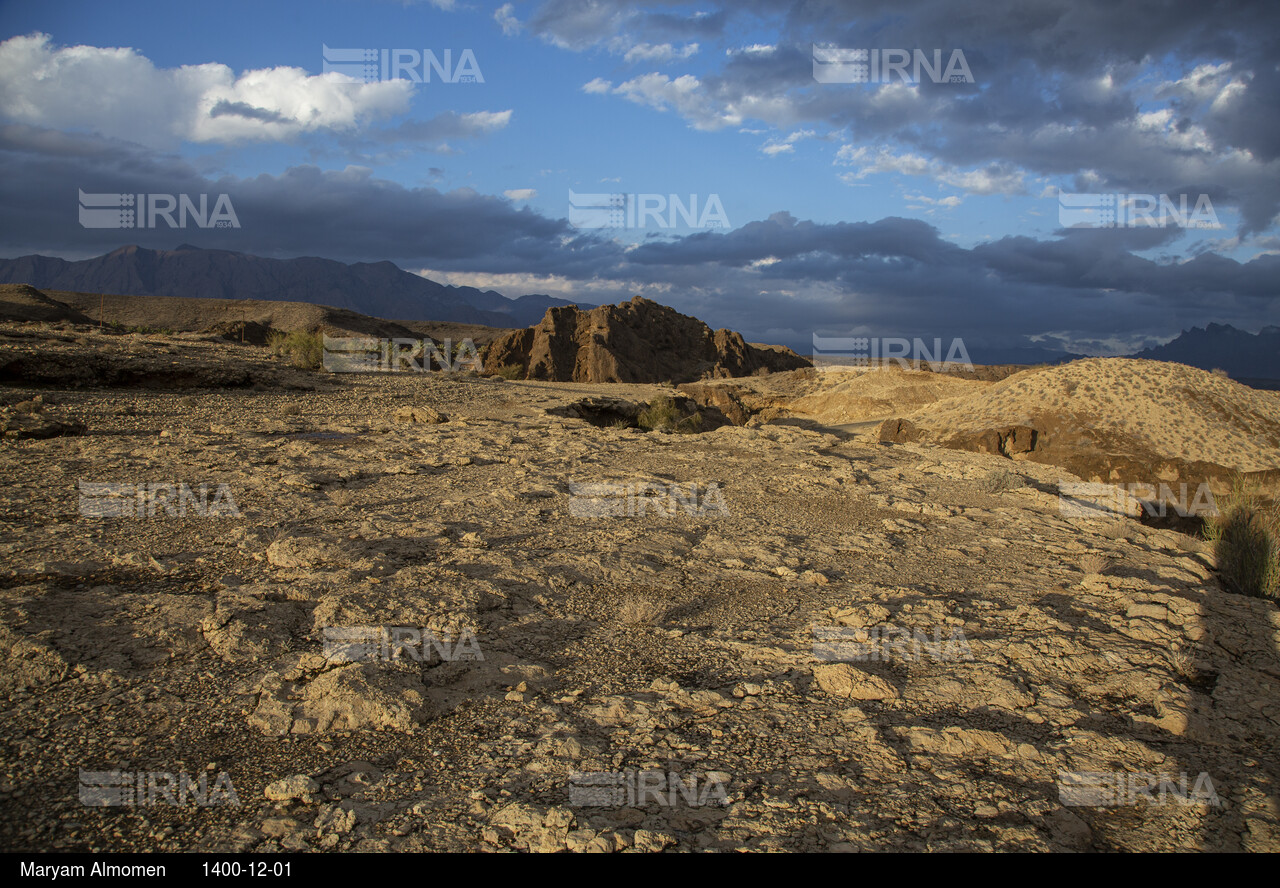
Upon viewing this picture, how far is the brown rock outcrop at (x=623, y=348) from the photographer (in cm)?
2239

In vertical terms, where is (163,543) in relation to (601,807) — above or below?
above

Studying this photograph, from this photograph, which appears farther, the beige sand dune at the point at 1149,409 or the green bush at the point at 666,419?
the green bush at the point at 666,419

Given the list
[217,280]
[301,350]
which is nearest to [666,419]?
[301,350]

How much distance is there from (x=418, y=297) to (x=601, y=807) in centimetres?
17233

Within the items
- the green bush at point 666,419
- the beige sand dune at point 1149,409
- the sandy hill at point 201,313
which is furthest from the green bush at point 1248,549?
the sandy hill at point 201,313

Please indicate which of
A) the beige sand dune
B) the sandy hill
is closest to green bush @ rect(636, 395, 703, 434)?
the beige sand dune

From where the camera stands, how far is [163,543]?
3.37 meters

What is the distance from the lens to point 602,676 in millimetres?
2453

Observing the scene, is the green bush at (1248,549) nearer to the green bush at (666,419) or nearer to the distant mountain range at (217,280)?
the green bush at (666,419)

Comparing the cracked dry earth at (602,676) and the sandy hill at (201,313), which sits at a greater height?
the sandy hill at (201,313)

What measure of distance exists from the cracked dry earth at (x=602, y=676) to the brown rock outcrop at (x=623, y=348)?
17.8 metres
